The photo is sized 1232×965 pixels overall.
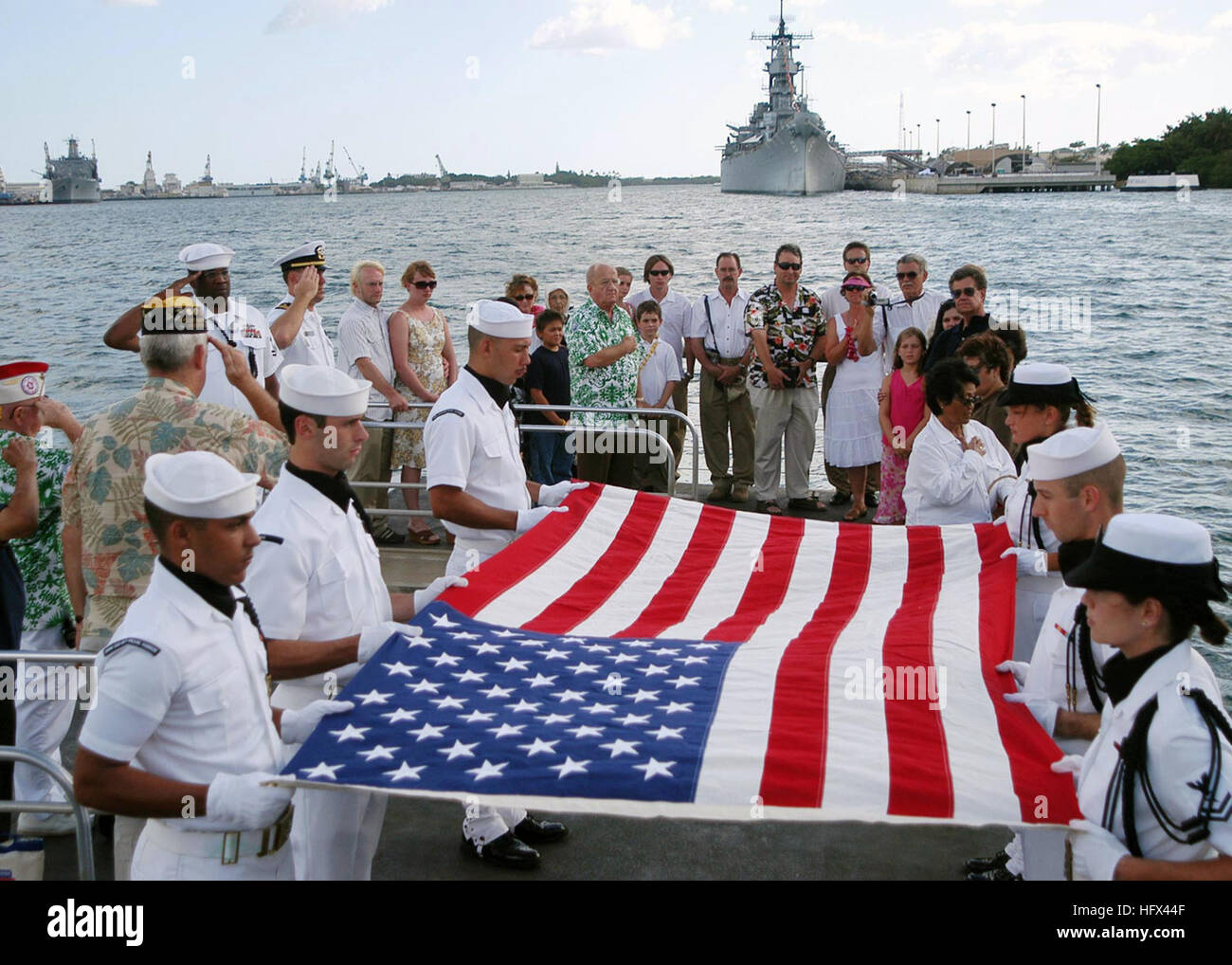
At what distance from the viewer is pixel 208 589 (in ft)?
9.84

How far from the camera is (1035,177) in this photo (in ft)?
412

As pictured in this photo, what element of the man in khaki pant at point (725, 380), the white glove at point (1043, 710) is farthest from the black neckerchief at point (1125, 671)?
the man in khaki pant at point (725, 380)

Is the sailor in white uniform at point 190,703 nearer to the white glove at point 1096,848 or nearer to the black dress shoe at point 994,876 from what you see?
the white glove at point 1096,848

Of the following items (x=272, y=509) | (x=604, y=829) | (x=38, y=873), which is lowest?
(x=604, y=829)

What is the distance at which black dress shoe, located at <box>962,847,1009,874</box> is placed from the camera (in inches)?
179

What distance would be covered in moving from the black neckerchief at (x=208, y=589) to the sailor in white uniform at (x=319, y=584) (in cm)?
62

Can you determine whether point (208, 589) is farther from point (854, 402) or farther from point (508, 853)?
point (854, 402)

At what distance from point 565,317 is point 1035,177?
420 ft

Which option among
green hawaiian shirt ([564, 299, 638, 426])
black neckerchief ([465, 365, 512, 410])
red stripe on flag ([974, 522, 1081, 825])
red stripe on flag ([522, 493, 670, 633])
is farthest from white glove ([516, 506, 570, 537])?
green hawaiian shirt ([564, 299, 638, 426])

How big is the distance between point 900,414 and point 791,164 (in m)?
114

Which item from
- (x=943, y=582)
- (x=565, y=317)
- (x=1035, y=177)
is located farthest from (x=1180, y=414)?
(x=1035, y=177)

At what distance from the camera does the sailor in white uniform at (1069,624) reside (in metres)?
3.61

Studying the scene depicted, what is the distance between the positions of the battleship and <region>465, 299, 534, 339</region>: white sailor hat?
115 m

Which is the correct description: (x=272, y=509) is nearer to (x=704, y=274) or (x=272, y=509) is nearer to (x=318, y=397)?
(x=318, y=397)
